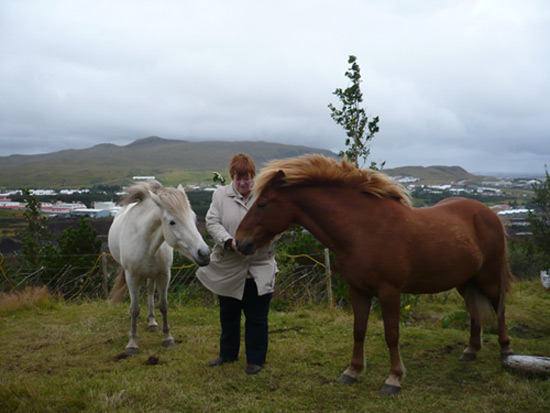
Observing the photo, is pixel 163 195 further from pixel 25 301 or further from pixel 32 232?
pixel 32 232

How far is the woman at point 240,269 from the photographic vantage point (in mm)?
4191

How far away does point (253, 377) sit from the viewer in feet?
13.5

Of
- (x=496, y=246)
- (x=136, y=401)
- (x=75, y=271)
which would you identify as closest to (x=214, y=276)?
(x=136, y=401)

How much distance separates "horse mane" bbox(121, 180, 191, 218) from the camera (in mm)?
4590

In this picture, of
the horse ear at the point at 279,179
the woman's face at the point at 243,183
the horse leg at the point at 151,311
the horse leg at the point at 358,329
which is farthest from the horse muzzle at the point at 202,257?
the horse leg at the point at 151,311

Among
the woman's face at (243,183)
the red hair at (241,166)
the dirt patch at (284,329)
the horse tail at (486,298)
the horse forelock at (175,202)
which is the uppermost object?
the red hair at (241,166)

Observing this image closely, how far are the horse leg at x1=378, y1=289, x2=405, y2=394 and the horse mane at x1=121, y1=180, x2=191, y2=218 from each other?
2.41 metres

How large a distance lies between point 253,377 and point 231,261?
1.21m

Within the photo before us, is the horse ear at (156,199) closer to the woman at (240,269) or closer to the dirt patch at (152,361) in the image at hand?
the woman at (240,269)

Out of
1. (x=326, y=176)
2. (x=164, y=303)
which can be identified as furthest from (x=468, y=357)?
(x=164, y=303)

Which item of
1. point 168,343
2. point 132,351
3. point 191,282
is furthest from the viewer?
point 191,282

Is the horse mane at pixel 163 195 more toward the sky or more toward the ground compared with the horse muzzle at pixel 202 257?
more toward the sky

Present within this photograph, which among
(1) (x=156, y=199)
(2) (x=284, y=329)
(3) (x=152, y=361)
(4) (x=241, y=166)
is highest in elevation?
(4) (x=241, y=166)

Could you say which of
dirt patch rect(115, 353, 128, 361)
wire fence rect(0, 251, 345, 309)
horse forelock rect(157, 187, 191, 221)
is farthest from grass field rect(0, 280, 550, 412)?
horse forelock rect(157, 187, 191, 221)
